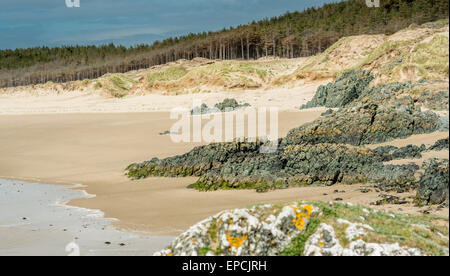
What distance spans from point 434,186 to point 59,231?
21.9 ft

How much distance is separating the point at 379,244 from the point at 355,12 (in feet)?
238

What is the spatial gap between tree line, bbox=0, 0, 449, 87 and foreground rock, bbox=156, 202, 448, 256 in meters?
44.7

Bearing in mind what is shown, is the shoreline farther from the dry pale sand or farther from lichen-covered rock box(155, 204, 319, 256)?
lichen-covered rock box(155, 204, 319, 256)

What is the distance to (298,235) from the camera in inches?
199

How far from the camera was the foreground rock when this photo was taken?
4.82 metres

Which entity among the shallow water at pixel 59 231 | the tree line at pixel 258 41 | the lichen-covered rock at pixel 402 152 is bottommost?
the shallow water at pixel 59 231

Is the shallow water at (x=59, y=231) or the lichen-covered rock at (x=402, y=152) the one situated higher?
the lichen-covered rock at (x=402, y=152)

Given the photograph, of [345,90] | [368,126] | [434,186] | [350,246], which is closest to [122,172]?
[368,126]

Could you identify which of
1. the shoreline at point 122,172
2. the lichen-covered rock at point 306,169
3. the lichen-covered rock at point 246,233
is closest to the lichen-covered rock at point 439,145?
the shoreline at point 122,172

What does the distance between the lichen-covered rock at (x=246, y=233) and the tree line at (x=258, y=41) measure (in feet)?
148

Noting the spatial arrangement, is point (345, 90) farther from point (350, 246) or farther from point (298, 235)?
point (350, 246)

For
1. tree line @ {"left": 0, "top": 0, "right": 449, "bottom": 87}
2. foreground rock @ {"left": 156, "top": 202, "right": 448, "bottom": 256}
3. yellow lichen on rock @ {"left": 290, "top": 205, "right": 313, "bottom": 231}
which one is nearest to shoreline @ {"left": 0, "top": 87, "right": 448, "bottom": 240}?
foreground rock @ {"left": 156, "top": 202, "right": 448, "bottom": 256}

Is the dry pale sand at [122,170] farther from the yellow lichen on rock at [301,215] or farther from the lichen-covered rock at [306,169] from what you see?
the yellow lichen on rock at [301,215]

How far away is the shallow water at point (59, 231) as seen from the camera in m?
7.98
